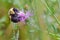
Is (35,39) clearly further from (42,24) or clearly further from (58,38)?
(58,38)

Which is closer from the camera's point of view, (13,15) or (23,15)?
(13,15)

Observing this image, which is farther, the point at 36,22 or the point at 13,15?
the point at 36,22

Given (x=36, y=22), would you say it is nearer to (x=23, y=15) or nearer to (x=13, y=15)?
(x=23, y=15)

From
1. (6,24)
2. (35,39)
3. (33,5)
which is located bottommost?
(35,39)

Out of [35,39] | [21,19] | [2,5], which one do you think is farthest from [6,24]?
[21,19]

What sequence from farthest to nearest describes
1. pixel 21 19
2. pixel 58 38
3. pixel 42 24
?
pixel 42 24 → pixel 21 19 → pixel 58 38

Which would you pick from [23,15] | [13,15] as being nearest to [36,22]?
[23,15]

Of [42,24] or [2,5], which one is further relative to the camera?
[2,5]

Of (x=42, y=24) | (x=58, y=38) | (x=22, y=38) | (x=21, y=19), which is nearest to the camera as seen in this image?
(x=58, y=38)
